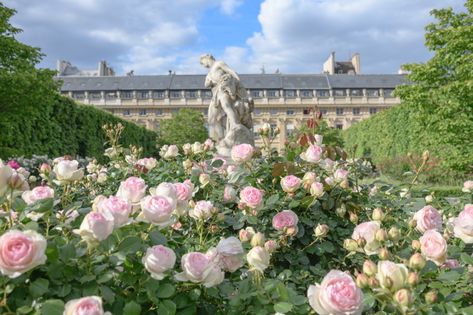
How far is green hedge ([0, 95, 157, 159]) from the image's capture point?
1263 cm

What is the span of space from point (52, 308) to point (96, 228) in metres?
0.21

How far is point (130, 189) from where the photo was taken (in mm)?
1478

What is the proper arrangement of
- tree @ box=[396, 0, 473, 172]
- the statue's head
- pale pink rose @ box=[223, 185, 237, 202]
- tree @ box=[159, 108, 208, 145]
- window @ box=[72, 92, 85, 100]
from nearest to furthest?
pale pink rose @ box=[223, 185, 237, 202]
the statue's head
tree @ box=[396, 0, 473, 172]
tree @ box=[159, 108, 208, 145]
window @ box=[72, 92, 85, 100]

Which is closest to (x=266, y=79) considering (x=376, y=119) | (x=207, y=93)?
(x=207, y=93)

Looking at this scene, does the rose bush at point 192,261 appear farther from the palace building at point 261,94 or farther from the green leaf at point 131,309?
the palace building at point 261,94

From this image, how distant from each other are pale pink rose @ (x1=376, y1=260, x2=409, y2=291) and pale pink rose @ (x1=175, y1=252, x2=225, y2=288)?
42cm

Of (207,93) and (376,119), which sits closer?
(376,119)

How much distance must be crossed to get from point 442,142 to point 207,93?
48.9 metres

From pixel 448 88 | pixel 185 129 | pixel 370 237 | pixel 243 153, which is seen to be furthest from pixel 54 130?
pixel 185 129

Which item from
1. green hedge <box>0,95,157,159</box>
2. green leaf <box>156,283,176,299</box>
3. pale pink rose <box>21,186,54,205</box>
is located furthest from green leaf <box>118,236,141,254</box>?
green hedge <box>0,95,157,159</box>

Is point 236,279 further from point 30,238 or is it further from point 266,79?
point 266,79

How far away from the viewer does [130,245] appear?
1.22 meters

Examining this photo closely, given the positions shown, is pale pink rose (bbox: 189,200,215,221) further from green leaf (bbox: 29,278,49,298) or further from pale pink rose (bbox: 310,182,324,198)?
green leaf (bbox: 29,278,49,298)

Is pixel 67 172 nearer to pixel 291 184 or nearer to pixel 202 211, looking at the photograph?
pixel 202 211
